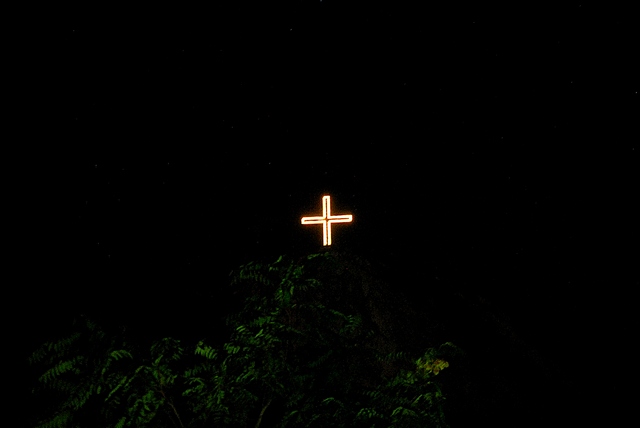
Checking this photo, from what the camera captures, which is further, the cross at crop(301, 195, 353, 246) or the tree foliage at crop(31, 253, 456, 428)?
the cross at crop(301, 195, 353, 246)

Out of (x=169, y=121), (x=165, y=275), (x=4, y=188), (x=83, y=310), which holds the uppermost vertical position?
(x=169, y=121)

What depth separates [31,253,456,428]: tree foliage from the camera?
2.85 meters

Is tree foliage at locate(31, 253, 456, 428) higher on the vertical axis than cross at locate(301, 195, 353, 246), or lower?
lower

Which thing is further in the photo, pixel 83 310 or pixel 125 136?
pixel 125 136

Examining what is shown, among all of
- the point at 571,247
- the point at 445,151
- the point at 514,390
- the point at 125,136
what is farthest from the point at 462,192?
the point at 125,136

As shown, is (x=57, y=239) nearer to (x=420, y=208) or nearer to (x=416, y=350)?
(x=416, y=350)

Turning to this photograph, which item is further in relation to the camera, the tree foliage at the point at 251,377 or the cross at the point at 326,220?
the cross at the point at 326,220

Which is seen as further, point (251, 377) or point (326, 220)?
point (326, 220)

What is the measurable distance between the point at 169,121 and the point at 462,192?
7.27 meters

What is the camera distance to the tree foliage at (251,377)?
2852mm

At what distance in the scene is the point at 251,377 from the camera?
9.82 ft

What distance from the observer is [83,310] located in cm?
802

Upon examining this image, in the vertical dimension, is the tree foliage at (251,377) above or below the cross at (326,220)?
below

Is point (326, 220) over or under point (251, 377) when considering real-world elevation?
over
